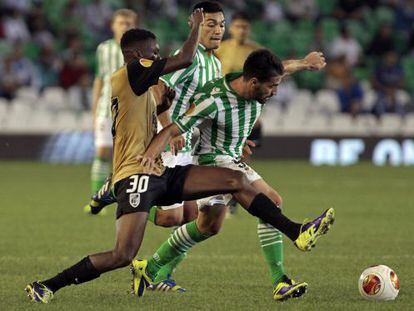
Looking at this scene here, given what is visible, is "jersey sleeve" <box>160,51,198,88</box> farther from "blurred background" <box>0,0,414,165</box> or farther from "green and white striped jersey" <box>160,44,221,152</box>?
"blurred background" <box>0,0,414,165</box>

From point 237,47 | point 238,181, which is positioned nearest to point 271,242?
point 238,181

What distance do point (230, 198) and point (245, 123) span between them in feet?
1.58

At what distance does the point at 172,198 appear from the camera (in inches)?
275

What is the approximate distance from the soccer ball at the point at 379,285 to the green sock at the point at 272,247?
1.69 ft

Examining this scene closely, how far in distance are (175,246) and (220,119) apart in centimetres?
93

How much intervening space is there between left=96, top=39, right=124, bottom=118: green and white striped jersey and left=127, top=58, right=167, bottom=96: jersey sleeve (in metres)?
5.67

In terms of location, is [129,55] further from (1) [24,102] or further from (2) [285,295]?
(1) [24,102]

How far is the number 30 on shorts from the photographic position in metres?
6.83

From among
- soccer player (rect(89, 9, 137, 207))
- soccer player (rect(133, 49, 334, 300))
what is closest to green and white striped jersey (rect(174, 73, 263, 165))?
soccer player (rect(133, 49, 334, 300))

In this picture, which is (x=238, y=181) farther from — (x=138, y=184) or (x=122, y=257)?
(x=122, y=257)

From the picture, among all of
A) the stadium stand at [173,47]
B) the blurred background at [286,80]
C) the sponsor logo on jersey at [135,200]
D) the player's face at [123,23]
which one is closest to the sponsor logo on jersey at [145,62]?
the sponsor logo on jersey at [135,200]

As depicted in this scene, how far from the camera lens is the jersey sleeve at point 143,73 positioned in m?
6.85

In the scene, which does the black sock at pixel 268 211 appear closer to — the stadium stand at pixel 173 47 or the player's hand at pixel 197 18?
the player's hand at pixel 197 18

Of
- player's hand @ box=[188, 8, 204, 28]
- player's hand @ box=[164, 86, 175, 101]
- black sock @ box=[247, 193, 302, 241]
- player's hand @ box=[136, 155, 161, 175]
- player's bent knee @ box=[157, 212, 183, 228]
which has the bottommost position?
player's bent knee @ box=[157, 212, 183, 228]
